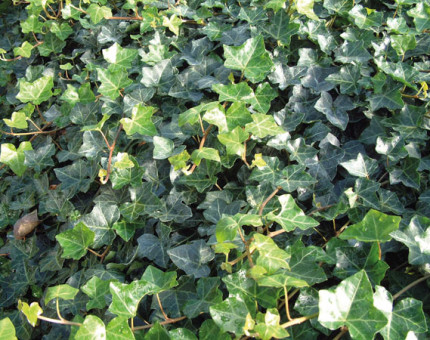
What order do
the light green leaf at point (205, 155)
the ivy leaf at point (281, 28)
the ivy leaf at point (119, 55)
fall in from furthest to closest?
the ivy leaf at point (119, 55), the ivy leaf at point (281, 28), the light green leaf at point (205, 155)

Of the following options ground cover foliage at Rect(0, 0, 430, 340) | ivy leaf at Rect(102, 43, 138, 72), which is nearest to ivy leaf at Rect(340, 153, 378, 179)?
ground cover foliage at Rect(0, 0, 430, 340)

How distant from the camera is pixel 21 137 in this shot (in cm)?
184

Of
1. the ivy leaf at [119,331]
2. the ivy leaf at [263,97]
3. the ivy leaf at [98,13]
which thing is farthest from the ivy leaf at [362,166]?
the ivy leaf at [98,13]

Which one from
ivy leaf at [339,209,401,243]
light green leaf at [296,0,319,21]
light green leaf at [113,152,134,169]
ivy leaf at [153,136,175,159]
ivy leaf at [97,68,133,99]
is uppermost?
light green leaf at [296,0,319,21]

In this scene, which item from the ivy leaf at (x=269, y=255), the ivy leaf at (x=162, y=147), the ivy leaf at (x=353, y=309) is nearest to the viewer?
the ivy leaf at (x=353, y=309)

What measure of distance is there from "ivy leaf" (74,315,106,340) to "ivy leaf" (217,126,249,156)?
1.86ft

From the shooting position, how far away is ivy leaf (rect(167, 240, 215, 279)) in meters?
1.09

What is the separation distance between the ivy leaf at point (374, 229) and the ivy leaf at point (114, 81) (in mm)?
966

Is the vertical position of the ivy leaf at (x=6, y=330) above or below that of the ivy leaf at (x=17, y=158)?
above

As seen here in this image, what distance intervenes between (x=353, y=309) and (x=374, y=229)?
218 millimetres

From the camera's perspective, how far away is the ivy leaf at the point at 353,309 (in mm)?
818

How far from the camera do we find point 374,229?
0.97 m

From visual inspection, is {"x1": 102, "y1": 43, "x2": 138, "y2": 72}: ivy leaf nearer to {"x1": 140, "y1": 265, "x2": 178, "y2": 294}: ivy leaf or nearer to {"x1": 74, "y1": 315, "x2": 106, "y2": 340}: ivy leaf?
{"x1": 140, "y1": 265, "x2": 178, "y2": 294}: ivy leaf

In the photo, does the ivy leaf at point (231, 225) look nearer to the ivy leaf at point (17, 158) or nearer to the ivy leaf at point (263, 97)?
the ivy leaf at point (263, 97)
